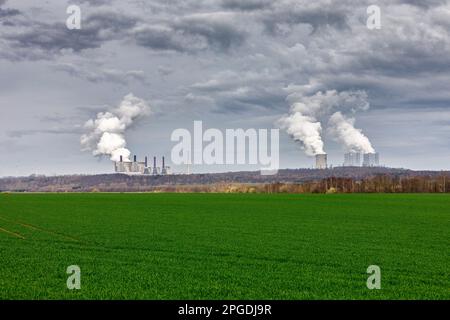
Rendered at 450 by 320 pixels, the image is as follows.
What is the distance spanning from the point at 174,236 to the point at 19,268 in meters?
14.1

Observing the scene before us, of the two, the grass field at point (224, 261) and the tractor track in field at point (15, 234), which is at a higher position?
the grass field at point (224, 261)

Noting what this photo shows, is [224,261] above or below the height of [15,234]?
above

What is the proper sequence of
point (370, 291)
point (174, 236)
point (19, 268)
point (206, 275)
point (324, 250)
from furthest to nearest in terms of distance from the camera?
point (174, 236) < point (324, 250) < point (19, 268) < point (206, 275) < point (370, 291)

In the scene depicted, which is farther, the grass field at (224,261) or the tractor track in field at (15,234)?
the tractor track in field at (15,234)

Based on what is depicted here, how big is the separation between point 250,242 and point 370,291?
14.6 metres

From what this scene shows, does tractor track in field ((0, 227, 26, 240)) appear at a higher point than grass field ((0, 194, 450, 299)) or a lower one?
lower

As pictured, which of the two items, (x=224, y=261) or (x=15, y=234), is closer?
(x=224, y=261)

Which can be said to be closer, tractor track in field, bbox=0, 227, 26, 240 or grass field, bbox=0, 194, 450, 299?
grass field, bbox=0, 194, 450, 299
